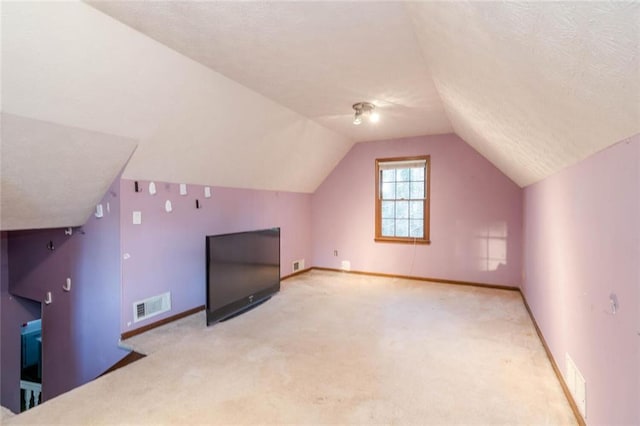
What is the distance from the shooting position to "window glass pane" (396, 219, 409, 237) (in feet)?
18.5

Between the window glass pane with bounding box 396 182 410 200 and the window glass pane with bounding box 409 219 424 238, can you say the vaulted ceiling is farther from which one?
the window glass pane with bounding box 409 219 424 238

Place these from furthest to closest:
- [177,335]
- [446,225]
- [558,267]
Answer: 1. [446,225]
2. [177,335]
3. [558,267]

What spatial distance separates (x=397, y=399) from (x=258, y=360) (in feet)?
3.81

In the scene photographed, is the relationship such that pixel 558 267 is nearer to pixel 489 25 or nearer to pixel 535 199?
pixel 535 199

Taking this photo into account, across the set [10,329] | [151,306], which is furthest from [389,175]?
[10,329]

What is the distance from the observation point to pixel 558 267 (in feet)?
8.20

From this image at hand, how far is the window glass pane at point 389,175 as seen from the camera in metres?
5.73

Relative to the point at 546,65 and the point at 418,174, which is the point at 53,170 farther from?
the point at 418,174

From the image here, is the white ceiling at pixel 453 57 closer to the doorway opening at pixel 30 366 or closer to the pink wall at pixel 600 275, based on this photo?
the pink wall at pixel 600 275

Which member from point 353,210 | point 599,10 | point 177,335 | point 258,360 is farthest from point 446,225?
point 599,10

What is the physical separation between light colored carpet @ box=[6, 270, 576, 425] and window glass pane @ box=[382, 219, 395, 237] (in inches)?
76.5

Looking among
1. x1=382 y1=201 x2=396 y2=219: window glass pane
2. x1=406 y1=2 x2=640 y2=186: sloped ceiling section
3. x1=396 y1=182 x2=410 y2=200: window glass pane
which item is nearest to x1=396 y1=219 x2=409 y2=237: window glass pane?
x1=382 y1=201 x2=396 y2=219: window glass pane

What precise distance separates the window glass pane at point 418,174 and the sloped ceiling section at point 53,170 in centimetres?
422

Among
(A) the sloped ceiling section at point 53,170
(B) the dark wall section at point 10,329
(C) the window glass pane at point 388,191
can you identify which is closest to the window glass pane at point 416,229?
(C) the window glass pane at point 388,191
